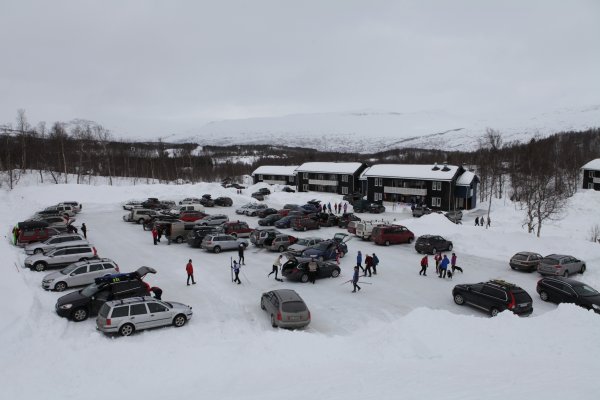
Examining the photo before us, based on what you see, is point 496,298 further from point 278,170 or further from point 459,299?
point 278,170

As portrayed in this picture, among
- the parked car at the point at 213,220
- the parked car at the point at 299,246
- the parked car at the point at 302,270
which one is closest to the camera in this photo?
the parked car at the point at 302,270

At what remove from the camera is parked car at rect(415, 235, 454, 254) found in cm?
2942

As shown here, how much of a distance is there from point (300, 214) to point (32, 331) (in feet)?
94.5

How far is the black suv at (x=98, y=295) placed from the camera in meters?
15.7

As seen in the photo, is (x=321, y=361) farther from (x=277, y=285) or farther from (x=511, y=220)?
(x=511, y=220)

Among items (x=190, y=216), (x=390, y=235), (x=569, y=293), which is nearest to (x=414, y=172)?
(x=390, y=235)

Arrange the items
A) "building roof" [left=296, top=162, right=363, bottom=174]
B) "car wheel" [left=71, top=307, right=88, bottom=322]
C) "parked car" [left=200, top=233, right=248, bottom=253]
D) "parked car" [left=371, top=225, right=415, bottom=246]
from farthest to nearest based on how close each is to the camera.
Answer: "building roof" [left=296, top=162, right=363, bottom=174] < "parked car" [left=371, top=225, right=415, bottom=246] < "parked car" [left=200, top=233, right=248, bottom=253] < "car wheel" [left=71, top=307, right=88, bottom=322]

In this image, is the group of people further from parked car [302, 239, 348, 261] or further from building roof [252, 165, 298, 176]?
building roof [252, 165, 298, 176]

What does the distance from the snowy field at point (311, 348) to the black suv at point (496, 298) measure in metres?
0.64

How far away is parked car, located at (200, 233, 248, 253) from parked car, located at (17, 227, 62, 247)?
11033 millimetres

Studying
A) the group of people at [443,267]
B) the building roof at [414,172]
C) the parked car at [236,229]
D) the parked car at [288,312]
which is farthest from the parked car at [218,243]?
the building roof at [414,172]

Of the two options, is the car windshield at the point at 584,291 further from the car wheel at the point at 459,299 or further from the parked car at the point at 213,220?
the parked car at the point at 213,220

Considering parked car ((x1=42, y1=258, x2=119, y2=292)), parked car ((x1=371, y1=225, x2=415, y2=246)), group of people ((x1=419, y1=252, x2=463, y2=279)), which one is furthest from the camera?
parked car ((x1=371, y1=225, x2=415, y2=246))

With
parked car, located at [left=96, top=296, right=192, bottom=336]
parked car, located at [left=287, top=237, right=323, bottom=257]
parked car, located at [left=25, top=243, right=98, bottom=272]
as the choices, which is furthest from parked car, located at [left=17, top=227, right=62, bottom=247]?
parked car, located at [left=287, top=237, right=323, bottom=257]
